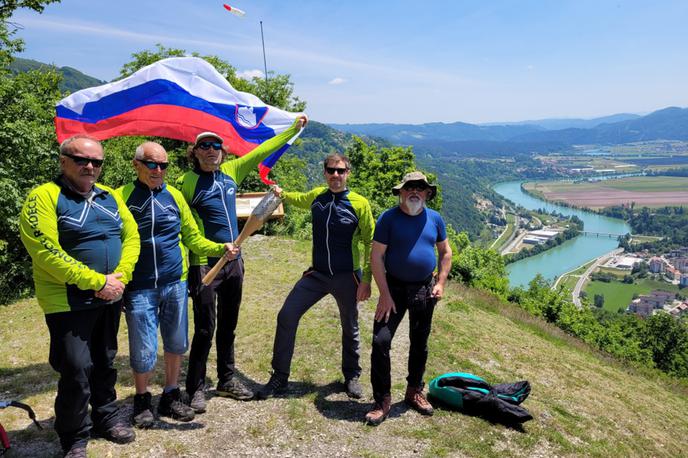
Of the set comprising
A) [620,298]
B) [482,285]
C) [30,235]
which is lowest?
[620,298]

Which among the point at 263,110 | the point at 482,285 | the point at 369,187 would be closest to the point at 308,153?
the point at 369,187

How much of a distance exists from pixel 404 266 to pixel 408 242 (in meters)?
0.27

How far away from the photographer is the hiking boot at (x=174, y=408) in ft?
15.3

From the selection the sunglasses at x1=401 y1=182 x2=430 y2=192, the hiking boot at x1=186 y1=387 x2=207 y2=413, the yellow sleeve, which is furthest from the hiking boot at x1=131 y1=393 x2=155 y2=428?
the sunglasses at x1=401 y1=182 x2=430 y2=192

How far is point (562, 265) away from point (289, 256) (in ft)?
387

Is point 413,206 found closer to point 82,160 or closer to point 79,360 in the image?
point 82,160

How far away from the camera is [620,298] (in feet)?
294

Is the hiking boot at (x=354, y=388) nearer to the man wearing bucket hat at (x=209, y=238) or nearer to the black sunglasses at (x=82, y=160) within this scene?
the man wearing bucket hat at (x=209, y=238)

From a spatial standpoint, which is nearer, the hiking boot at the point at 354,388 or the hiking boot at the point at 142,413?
the hiking boot at the point at 142,413

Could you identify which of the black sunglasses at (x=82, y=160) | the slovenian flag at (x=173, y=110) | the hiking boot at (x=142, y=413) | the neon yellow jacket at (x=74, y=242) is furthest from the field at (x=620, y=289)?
the black sunglasses at (x=82, y=160)

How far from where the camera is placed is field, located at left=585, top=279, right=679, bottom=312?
86.0m

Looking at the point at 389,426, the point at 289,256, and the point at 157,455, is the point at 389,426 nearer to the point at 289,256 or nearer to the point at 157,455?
the point at 157,455

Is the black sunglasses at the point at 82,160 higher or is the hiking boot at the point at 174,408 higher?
the black sunglasses at the point at 82,160

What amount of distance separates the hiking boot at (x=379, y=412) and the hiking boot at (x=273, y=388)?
1.22 m
